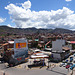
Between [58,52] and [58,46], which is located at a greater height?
[58,46]

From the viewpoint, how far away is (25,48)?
43.3m

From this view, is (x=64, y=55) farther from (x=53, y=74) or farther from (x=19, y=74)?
(x=19, y=74)

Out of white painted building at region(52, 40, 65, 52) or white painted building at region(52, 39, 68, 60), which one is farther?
white painted building at region(52, 40, 65, 52)

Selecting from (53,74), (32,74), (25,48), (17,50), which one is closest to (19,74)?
(32,74)

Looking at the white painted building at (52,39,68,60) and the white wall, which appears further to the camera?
the white wall

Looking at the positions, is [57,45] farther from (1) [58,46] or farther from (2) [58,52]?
(2) [58,52]

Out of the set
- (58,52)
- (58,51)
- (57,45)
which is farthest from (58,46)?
(58,52)

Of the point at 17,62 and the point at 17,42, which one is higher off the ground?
the point at 17,42

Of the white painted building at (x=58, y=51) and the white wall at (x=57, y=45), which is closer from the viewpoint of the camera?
the white painted building at (x=58, y=51)

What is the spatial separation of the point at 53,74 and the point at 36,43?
4760cm

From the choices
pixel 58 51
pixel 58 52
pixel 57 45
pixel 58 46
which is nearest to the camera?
pixel 58 52

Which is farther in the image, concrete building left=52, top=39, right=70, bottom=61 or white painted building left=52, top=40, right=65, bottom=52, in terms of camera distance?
white painted building left=52, top=40, right=65, bottom=52

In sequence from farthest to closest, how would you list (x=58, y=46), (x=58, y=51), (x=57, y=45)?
(x=57, y=45) < (x=58, y=46) < (x=58, y=51)

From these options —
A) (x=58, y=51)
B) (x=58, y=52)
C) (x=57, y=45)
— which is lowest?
(x=58, y=52)
